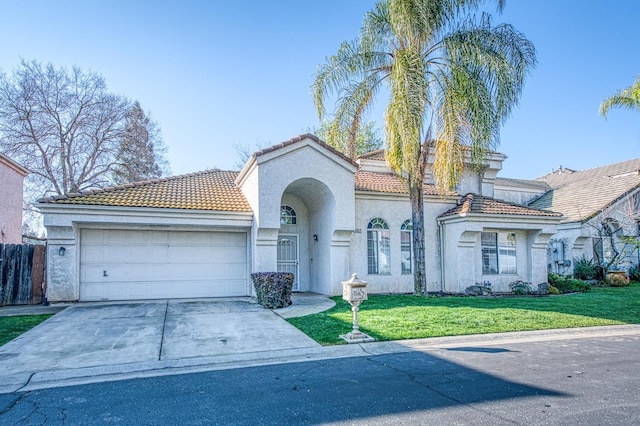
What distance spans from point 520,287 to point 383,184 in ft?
23.1

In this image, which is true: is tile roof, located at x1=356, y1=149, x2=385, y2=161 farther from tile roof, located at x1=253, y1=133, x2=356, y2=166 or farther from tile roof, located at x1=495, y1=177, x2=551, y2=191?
tile roof, located at x1=495, y1=177, x2=551, y2=191

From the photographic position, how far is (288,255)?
16.5 m

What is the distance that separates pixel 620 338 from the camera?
9016mm

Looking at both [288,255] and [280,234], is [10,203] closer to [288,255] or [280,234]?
[280,234]

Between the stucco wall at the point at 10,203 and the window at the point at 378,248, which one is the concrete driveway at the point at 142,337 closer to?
the window at the point at 378,248

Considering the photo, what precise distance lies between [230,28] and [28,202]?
22.9 m

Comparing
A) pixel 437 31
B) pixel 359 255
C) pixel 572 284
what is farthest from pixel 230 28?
pixel 572 284

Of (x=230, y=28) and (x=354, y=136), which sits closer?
(x=230, y=28)

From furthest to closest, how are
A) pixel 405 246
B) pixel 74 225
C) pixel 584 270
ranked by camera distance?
pixel 584 270, pixel 405 246, pixel 74 225

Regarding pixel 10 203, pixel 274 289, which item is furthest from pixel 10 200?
pixel 274 289

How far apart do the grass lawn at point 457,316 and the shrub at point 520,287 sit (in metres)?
2.11

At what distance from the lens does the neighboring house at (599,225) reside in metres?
21.8

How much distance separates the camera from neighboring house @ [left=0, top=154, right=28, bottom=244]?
1870 centimetres

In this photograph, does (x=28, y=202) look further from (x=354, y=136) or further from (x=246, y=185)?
(x=354, y=136)
